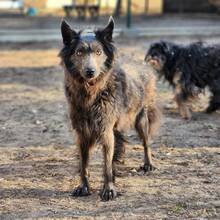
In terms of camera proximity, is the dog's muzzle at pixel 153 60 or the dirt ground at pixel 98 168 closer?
the dirt ground at pixel 98 168

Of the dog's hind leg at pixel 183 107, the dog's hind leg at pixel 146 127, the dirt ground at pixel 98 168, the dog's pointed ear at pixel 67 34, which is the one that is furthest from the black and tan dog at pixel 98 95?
the dog's hind leg at pixel 183 107

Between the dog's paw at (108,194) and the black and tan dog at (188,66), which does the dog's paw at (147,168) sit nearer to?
the dog's paw at (108,194)

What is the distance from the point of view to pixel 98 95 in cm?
562

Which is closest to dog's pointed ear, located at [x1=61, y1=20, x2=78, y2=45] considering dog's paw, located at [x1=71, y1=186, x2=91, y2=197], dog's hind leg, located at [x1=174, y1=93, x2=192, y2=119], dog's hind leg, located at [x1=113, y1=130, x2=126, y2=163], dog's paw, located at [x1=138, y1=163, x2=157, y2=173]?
dog's hind leg, located at [x1=113, y1=130, x2=126, y2=163]

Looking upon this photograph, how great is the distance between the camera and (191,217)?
5.18m

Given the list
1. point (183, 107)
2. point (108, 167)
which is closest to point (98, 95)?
point (108, 167)

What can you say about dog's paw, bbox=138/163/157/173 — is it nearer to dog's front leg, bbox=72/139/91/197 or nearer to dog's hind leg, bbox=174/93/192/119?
dog's front leg, bbox=72/139/91/197

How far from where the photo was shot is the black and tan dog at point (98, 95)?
17.6 ft

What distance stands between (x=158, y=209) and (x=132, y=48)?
38.6 ft

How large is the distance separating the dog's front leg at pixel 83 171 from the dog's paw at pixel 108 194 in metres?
0.19

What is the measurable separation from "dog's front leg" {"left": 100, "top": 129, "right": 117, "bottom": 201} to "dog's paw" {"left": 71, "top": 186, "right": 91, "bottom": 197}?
6.8 inches

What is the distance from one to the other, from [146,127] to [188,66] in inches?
116

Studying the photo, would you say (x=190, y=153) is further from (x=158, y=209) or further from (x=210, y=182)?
(x=158, y=209)

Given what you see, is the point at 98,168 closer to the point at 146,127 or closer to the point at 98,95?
the point at 146,127
